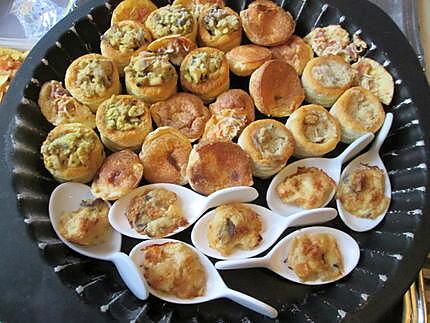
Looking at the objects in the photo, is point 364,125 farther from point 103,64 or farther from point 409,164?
point 103,64

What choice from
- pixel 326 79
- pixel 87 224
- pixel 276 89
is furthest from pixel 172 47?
pixel 87 224

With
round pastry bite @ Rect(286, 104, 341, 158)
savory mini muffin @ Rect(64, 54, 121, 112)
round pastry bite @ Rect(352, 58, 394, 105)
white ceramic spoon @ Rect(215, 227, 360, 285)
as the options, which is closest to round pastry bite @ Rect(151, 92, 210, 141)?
savory mini muffin @ Rect(64, 54, 121, 112)

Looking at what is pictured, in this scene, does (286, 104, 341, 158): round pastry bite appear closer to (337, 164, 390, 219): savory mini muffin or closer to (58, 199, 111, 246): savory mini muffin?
(337, 164, 390, 219): savory mini muffin

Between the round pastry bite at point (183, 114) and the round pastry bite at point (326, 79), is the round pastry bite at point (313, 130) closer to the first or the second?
the round pastry bite at point (326, 79)

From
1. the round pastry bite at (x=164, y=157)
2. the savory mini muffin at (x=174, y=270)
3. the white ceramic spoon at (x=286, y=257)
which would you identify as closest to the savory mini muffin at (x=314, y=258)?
the white ceramic spoon at (x=286, y=257)

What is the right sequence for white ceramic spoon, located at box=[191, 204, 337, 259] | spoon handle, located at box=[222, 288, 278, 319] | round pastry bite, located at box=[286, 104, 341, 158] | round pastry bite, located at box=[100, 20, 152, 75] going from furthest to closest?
round pastry bite, located at box=[100, 20, 152, 75] < round pastry bite, located at box=[286, 104, 341, 158] < white ceramic spoon, located at box=[191, 204, 337, 259] < spoon handle, located at box=[222, 288, 278, 319]

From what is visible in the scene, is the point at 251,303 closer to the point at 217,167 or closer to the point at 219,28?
the point at 217,167
